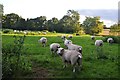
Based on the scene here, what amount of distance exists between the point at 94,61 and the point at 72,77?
14.8 ft

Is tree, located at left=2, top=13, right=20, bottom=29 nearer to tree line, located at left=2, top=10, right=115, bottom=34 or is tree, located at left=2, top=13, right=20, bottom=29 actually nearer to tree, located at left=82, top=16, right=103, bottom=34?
tree line, located at left=2, top=10, right=115, bottom=34

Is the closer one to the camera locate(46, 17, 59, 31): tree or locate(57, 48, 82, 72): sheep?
locate(57, 48, 82, 72): sheep

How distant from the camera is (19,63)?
448 inches

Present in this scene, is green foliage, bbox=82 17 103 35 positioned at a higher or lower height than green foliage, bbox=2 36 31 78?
higher

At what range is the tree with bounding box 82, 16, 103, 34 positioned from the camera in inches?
2563

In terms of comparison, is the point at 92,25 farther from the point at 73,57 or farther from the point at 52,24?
the point at 73,57

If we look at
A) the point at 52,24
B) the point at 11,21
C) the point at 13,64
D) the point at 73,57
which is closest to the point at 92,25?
the point at 52,24

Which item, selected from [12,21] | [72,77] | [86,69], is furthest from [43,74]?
[12,21]

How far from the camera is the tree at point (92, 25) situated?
65.1 meters

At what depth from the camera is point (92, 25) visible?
228 ft

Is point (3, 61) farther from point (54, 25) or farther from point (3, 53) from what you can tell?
point (54, 25)

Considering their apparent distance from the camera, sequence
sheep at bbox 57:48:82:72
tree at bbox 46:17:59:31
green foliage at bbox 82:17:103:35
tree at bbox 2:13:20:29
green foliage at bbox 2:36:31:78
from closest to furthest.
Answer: green foliage at bbox 2:36:31:78
sheep at bbox 57:48:82:72
tree at bbox 2:13:20:29
tree at bbox 46:17:59:31
green foliage at bbox 82:17:103:35

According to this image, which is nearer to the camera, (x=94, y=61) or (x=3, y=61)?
(x=3, y=61)

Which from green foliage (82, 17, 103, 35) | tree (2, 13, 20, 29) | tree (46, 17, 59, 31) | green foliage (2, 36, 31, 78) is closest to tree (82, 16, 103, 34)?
green foliage (82, 17, 103, 35)
